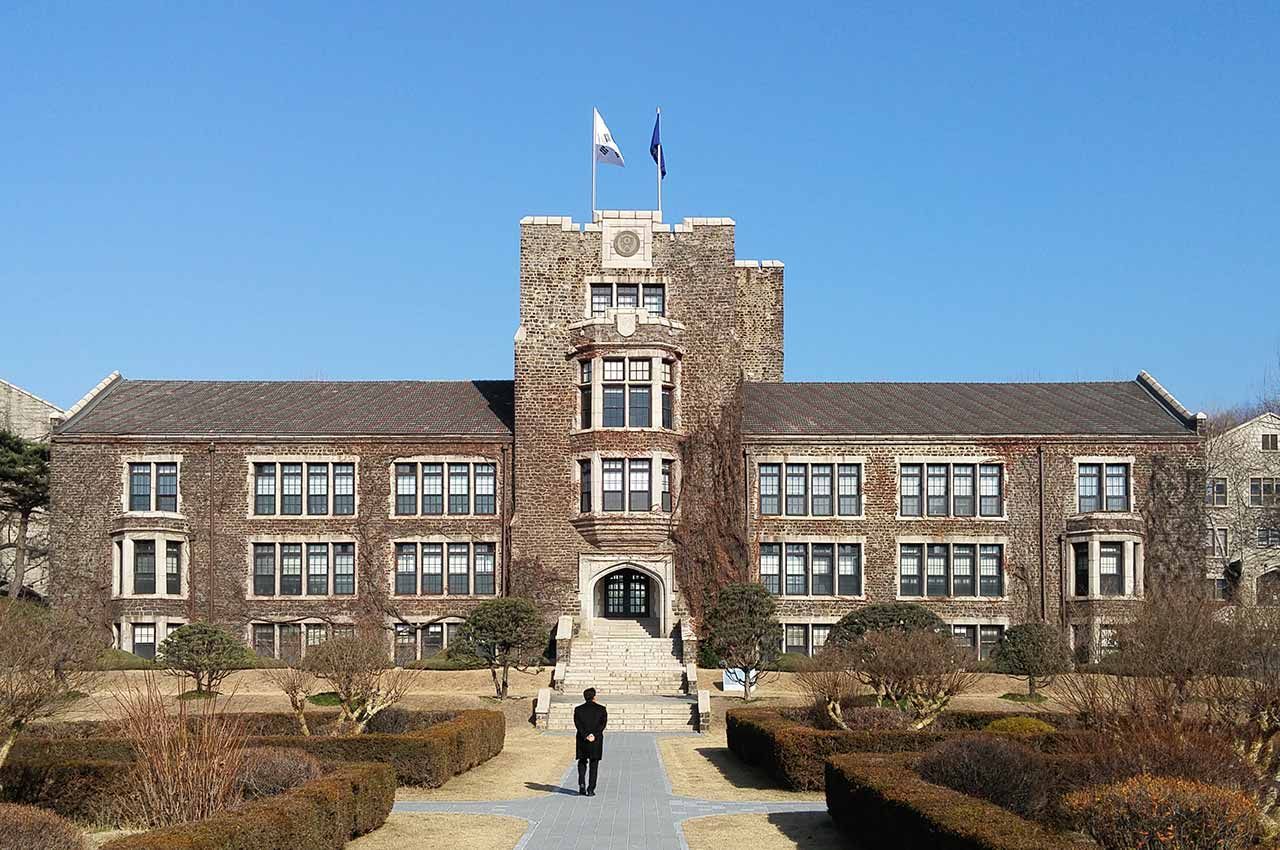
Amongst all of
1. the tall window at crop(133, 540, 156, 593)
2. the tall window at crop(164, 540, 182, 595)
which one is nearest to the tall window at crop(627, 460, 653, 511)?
the tall window at crop(164, 540, 182, 595)

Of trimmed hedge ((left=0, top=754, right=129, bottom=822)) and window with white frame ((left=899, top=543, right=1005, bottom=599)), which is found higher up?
window with white frame ((left=899, top=543, right=1005, bottom=599))

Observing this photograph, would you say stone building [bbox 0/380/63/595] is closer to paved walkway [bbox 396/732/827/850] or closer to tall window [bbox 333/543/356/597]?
tall window [bbox 333/543/356/597]

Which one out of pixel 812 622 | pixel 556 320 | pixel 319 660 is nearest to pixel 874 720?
pixel 319 660

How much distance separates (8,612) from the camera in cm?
2698

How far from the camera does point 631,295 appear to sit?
50969 mm

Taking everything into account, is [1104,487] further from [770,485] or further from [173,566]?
[173,566]

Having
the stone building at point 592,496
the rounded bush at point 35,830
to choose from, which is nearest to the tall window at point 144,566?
the stone building at point 592,496

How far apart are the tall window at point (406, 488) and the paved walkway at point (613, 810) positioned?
80.7 ft

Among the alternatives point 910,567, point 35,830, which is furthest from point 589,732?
point 910,567

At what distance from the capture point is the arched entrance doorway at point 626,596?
52594 millimetres

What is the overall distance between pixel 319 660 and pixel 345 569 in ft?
71.5

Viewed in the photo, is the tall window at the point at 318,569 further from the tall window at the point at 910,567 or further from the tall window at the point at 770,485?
the tall window at the point at 910,567

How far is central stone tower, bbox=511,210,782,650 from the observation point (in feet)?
161

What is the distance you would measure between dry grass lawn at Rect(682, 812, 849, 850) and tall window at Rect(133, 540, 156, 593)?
33.5m
